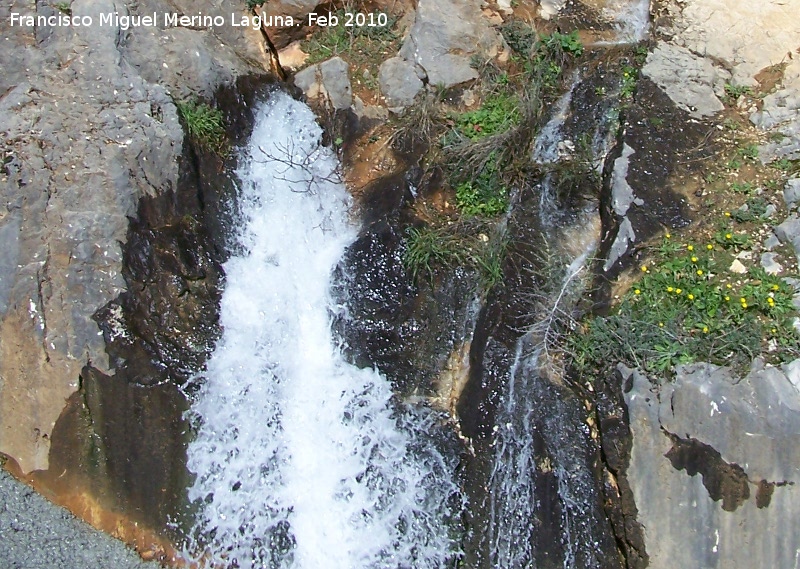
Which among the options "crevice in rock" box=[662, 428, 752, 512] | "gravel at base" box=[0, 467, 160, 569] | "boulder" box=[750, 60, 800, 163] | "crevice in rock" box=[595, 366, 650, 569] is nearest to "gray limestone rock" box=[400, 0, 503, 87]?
"boulder" box=[750, 60, 800, 163]

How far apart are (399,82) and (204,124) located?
1.50 meters

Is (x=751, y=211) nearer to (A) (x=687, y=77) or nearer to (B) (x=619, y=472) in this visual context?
(A) (x=687, y=77)

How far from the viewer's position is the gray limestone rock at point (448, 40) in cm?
524

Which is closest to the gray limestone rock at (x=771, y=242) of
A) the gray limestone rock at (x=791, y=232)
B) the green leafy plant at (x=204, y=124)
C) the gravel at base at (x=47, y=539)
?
the gray limestone rock at (x=791, y=232)

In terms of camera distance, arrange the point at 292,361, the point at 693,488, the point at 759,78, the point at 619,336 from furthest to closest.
A: the point at 759,78, the point at 292,361, the point at 619,336, the point at 693,488

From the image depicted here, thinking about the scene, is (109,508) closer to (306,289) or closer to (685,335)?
(306,289)

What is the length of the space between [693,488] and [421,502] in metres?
1.58

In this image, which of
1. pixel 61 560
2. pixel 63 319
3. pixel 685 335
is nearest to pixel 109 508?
pixel 61 560

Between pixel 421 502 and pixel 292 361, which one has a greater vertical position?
pixel 292 361

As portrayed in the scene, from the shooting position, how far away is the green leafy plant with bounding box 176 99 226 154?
15.5ft

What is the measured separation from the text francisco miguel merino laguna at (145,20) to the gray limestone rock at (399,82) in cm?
85

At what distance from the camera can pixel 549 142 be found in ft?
16.2

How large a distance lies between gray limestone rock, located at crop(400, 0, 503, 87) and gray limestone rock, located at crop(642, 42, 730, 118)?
118 centimetres

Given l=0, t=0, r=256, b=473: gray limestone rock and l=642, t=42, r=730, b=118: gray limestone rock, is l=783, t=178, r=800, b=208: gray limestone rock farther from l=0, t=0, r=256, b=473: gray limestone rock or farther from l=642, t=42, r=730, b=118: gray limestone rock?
l=0, t=0, r=256, b=473: gray limestone rock
